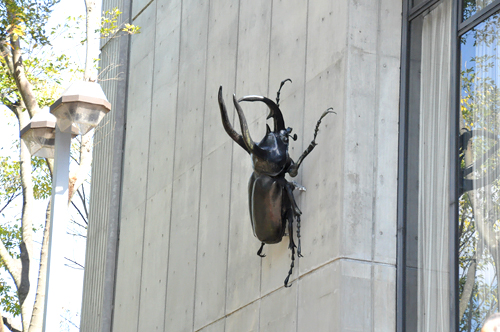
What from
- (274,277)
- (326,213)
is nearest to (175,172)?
(274,277)

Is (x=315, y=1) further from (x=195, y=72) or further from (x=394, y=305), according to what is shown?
(x=195, y=72)

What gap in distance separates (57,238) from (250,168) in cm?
270

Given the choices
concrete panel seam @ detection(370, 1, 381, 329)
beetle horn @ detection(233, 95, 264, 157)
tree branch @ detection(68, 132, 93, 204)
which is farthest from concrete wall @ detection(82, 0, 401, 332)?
tree branch @ detection(68, 132, 93, 204)

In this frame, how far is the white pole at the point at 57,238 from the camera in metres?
7.26

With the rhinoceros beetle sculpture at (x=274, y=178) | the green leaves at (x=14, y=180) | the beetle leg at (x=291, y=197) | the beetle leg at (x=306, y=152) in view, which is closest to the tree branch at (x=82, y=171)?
the rhinoceros beetle sculpture at (x=274, y=178)

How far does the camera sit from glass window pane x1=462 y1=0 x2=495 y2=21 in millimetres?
6375

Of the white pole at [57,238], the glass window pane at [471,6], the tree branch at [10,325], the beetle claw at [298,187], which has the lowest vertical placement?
the tree branch at [10,325]

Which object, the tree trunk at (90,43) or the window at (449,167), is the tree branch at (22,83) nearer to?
the tree trunk at (90,43)

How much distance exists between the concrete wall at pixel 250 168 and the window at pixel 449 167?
0.49 ft

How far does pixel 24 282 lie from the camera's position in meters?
10.1

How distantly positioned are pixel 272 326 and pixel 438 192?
96.1 inches

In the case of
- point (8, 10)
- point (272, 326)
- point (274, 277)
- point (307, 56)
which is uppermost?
point (8, 10)

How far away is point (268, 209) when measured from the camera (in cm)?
796

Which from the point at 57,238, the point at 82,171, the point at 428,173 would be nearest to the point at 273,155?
the point at 428,173
